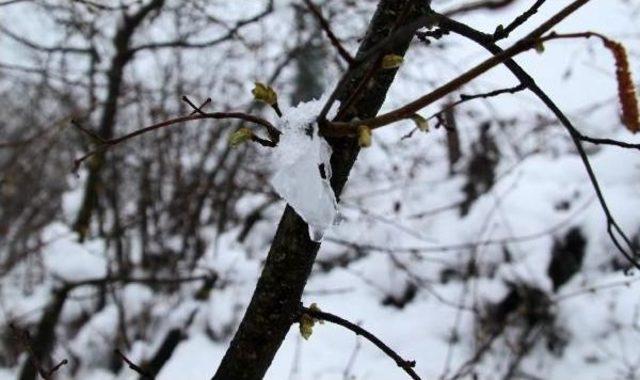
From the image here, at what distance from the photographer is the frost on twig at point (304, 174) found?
74 cm

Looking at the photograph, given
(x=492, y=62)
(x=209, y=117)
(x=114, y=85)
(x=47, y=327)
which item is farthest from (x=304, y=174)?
(x=114, y=85)

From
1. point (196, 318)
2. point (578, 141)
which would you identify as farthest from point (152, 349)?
point (578, 141)

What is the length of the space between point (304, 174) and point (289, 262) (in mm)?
178

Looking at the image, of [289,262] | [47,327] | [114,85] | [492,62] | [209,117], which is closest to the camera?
[492,62]

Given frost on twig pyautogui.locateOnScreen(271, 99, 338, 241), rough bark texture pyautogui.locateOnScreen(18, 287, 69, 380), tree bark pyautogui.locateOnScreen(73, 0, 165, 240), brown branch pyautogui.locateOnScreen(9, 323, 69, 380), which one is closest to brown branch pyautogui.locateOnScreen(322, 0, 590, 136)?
frost on twig pyautogui.locateOnScreen(271, 99, 338, 241)

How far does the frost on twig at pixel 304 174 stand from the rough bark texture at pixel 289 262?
6 cm

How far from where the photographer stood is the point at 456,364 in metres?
3.50

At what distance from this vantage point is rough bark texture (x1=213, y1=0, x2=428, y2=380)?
83 centimetres

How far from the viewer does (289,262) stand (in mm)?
866

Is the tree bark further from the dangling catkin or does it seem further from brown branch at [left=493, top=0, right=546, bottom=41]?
the dangling catkin

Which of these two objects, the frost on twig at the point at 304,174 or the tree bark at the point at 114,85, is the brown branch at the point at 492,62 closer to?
the frost on twig at the point at 304,174

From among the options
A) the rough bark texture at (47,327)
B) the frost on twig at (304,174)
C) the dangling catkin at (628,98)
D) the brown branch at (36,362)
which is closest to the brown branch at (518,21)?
the dangling catkin at (628,98)

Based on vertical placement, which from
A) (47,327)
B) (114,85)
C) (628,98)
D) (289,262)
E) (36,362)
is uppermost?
(114,85)

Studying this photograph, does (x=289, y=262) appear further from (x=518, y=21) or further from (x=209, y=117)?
(x=518, y=21)
